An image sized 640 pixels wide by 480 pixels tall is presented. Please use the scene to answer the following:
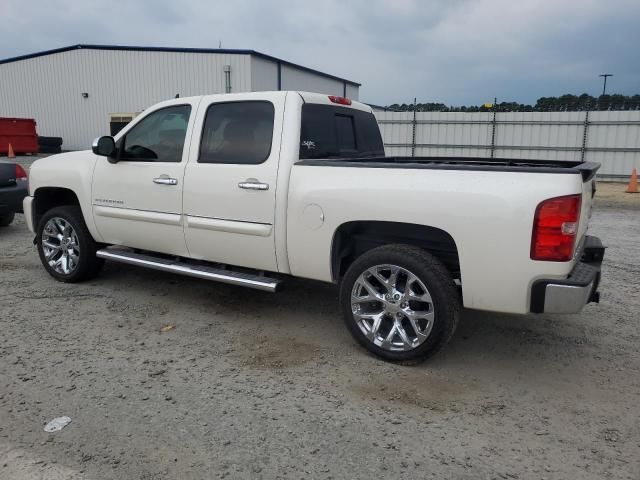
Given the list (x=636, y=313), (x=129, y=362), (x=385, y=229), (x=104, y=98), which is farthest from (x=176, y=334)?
(x=104, y=98)

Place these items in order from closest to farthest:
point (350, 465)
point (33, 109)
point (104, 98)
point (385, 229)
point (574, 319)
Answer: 1. point (350, 465)
2. point (385, 229)
3. point (574, 319)
4. point (104, 98)
5. point (33, 109)

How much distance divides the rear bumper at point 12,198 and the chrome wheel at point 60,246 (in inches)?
113

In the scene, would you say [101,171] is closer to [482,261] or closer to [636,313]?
[482,261]

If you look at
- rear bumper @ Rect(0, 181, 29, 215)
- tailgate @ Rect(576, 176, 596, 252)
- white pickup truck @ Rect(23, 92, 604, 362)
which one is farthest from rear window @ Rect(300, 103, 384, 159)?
rear bumper @ Rect(0, 181, 29, 215)

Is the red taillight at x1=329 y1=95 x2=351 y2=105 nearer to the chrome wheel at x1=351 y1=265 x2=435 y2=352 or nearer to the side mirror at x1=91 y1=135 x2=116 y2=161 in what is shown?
the chrome wheel at x1=351 y1=265 x2=435 y2=352

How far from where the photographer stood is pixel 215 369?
3.77m

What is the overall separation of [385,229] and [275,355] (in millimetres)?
1242

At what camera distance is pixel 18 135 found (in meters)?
24.6

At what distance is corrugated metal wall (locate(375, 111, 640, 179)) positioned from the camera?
17.9 m

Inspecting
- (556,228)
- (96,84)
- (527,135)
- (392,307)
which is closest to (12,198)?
(392,307)

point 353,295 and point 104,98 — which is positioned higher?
point 104,98

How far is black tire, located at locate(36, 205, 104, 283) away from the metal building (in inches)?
807

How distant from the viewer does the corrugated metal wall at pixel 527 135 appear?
17906 mm

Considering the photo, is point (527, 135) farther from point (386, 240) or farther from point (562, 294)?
Result: point (562, 294)
